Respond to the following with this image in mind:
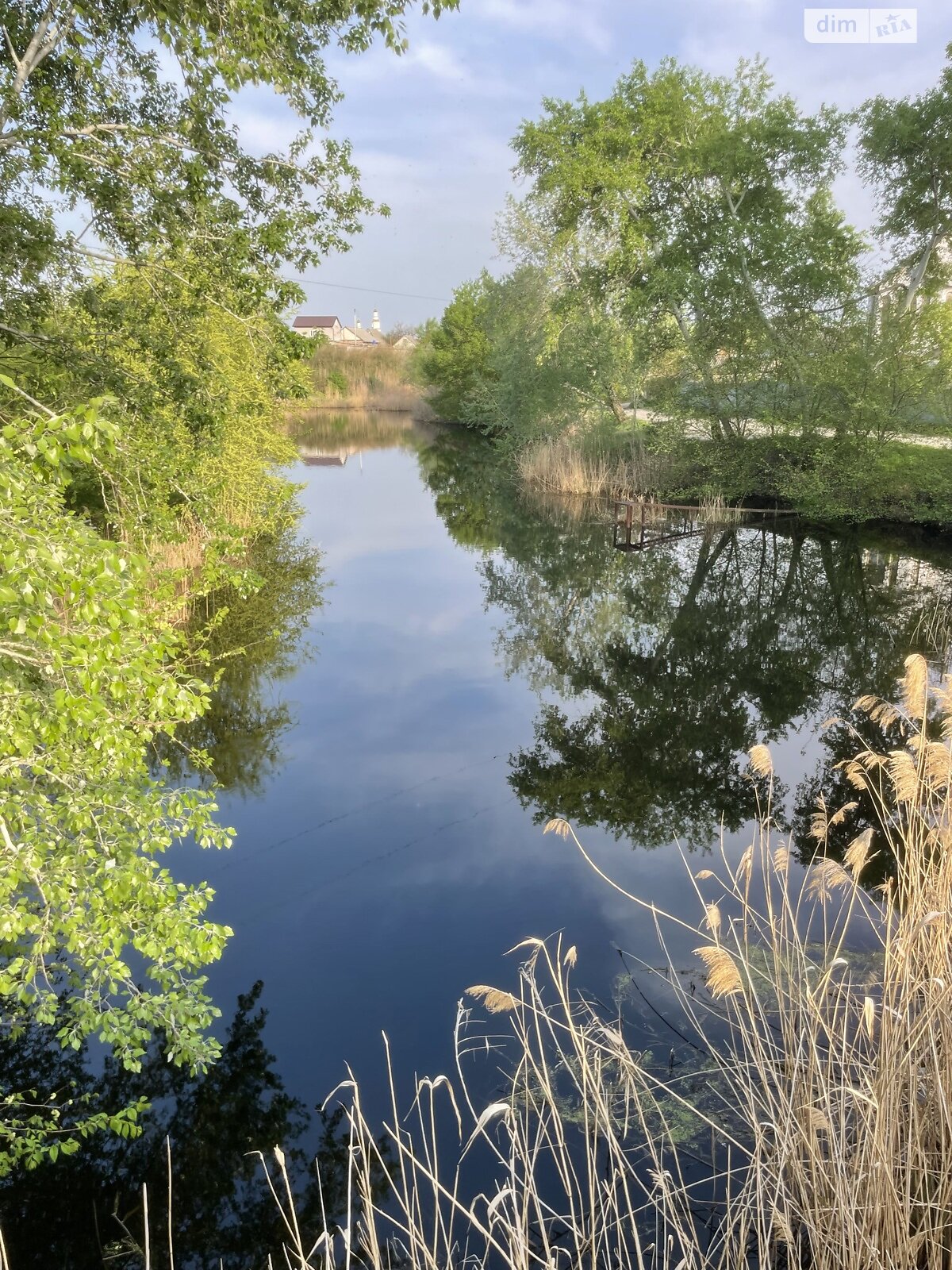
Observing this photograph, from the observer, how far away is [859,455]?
18.6 meters

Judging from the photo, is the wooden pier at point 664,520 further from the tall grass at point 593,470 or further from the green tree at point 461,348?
the green tree at point 461,348

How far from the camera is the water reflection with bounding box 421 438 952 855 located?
25.5ft

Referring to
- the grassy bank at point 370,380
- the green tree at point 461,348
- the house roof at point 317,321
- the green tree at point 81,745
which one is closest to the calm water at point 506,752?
the green tree at point 81,745

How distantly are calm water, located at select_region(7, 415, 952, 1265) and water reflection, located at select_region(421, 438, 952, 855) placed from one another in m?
0.05

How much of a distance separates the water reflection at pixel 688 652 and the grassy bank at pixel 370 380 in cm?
4263

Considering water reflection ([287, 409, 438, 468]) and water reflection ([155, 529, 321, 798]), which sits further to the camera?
water reflection ([287, 409, 438, 468])

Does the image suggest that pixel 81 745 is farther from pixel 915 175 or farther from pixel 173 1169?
pixel 915 175

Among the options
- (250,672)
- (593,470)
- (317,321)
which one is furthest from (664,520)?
(317,321)

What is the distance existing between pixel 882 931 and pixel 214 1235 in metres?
4.26

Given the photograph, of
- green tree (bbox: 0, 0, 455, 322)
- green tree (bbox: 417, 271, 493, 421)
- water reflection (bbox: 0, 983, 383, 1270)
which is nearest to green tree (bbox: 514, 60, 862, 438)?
green tree (bbox: 0, 0, 455, 322)

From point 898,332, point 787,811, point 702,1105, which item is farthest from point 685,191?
point 702,1105

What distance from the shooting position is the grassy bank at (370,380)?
5941cm

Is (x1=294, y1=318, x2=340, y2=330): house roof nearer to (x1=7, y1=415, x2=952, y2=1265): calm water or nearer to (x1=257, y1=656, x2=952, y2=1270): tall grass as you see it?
(x1=7, y1=415, x2=952, y2=1265): calm water

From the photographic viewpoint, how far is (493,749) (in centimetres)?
882
